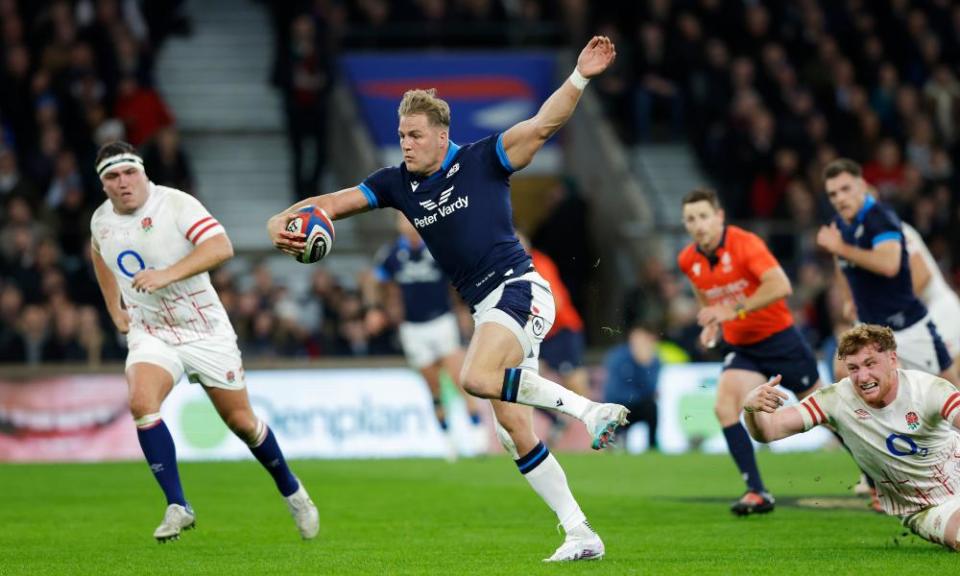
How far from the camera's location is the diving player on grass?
8438 mm

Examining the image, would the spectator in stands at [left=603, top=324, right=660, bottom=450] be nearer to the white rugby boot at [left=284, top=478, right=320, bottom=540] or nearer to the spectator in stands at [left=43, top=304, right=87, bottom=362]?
the spectator in stands at [left=43, top=304, right=87, bottom=362]

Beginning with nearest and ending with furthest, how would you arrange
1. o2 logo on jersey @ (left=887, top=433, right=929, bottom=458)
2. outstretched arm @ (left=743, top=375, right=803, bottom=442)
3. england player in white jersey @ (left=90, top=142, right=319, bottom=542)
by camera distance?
outstretched arm @ (left=743, top=375, right=803, bottom=442) < o2 logo on jersey @ (left=887, top=433, right=929, bottom=458) < england player in white jersey @ (left=90, top=142, right=319, bottom=542)

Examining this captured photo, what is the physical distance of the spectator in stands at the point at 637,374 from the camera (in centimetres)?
1856

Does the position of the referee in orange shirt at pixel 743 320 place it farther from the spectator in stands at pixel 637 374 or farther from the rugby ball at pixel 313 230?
the spectator in stands at pixel 637 374

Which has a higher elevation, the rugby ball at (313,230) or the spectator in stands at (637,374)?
the rugby ball at (313,230)

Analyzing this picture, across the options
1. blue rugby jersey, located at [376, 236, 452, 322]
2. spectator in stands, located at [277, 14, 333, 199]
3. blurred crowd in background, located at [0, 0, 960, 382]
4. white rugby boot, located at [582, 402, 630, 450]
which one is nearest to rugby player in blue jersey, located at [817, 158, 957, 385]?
white rugby boot, located at [582, 402, 630, 450]

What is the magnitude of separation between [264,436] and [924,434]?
413 cm

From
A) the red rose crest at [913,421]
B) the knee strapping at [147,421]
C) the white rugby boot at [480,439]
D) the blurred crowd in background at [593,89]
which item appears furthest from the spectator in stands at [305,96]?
the red rose crest at [913,421]

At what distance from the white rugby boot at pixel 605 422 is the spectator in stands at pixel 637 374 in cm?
1031

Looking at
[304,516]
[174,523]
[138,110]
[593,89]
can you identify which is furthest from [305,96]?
[174,523]

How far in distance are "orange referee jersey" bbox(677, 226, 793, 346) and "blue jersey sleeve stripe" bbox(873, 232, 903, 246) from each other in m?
0.73

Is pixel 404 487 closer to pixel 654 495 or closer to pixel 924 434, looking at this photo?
pixel 654 495

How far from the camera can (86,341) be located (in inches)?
748

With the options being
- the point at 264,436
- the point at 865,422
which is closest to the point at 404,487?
the point at 264,436
